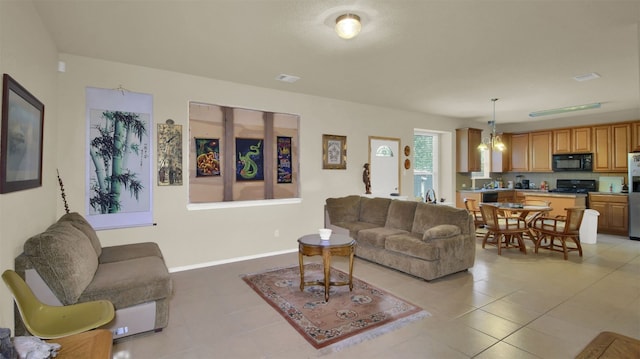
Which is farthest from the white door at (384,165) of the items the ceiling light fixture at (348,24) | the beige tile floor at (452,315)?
the ceiling light fixture at (348,24)

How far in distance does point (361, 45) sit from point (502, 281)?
3232mm

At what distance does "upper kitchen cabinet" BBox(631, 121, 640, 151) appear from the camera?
6459 mm

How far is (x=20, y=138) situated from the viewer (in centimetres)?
223

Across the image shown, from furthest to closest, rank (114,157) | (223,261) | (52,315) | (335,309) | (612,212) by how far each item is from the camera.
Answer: (612,212) → (223,261) → (114,157) → (335,309) → (52,315)

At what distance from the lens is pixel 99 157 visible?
378cm

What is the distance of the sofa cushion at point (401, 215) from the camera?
474cm

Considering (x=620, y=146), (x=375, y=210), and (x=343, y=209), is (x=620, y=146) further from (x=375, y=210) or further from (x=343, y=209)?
(x=343, y=209)

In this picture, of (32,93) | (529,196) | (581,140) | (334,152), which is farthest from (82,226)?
(581,140)

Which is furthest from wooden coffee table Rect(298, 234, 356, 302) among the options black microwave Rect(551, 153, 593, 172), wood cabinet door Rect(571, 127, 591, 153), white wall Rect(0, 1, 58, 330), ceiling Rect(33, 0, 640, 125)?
A: wood cabinet door Rect(571, 127, 591, 153)

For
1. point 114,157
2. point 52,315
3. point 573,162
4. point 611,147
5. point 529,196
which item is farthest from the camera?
point 529,196

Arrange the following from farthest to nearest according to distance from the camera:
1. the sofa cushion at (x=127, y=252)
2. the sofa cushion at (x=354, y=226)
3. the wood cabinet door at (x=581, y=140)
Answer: the wood cabinet door at (x=581, y=140), the sofa cushion at (x=354, y=226), the sofa cushion at (x=127, y=252)

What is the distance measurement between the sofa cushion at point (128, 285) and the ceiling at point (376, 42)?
86.4 inches

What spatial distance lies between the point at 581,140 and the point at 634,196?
1.65 m

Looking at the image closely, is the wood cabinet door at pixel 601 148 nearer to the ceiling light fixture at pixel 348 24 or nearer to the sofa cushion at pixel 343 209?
the sofa cushion at pixel 343 209
